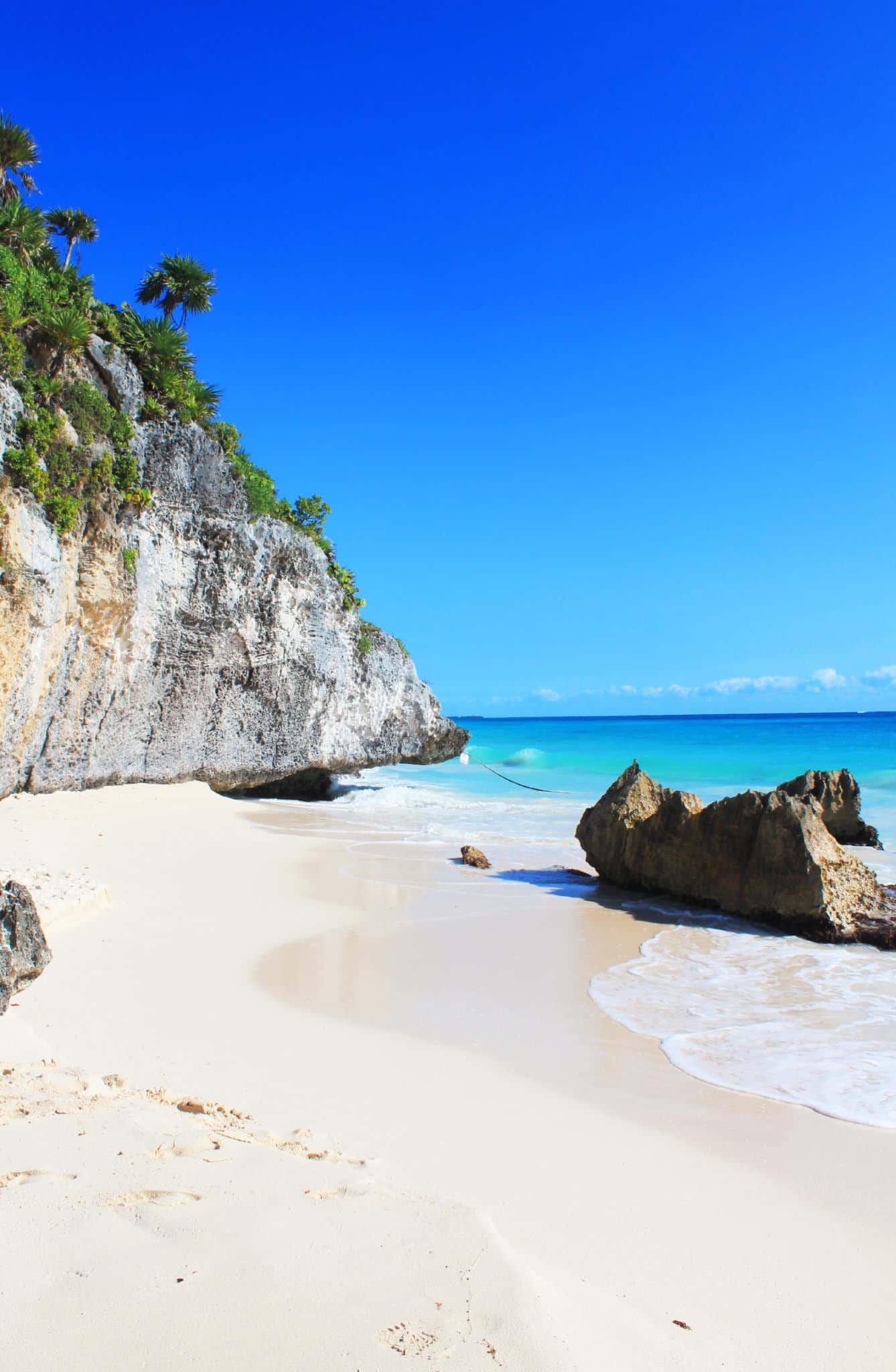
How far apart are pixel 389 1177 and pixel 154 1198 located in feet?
3.66

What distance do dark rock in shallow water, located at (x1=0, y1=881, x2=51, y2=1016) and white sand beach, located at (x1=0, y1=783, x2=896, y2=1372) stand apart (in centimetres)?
24

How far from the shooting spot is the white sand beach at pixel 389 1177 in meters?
2.18

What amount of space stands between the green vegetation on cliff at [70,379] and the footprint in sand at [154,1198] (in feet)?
36.8

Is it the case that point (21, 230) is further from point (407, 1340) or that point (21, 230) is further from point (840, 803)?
point (840, 803)

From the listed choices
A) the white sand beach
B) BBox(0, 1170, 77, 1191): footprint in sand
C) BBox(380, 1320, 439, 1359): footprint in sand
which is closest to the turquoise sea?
the white sand beach

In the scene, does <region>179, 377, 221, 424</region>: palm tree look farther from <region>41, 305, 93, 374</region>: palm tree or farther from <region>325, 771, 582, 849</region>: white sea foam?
<region>325, 771, 582, 849</region>: white sea foam

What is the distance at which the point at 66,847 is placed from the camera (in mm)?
10820

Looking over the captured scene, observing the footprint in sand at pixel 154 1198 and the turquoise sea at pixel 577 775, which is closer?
the footprint in sand at pixel 154 1198

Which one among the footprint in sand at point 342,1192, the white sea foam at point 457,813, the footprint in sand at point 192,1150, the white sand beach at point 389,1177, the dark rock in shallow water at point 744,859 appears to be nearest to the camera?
the white sand beach at point 389,1177

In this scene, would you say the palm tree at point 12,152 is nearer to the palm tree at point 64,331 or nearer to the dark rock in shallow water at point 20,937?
the palm tree at point 64,331

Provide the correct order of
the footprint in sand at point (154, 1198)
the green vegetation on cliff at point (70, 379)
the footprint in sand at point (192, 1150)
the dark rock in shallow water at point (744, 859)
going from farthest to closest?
the green vegetation on cliff at point (70, 379) → the dark rock in shallow water at point (744, 859) → the footprint in sand at point (192, 1150) → the footprint in sand at point (154, 1198)

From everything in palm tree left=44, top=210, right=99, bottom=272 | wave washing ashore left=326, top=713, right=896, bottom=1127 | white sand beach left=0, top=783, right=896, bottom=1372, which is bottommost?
wave washing ashore left=326, top=713, right=896, bottom=1127

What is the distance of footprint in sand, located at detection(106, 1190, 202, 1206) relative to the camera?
2.65 m

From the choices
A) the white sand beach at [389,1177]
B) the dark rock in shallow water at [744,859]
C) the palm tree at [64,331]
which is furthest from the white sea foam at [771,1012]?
the palm tree at [64,331]
